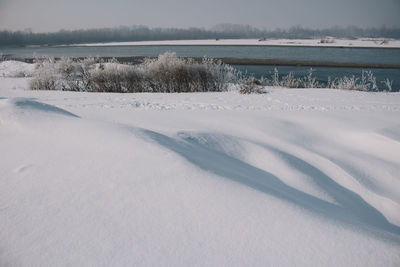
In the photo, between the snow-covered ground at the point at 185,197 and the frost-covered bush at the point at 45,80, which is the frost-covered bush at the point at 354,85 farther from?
the frost-covered bush at the point at 45,80

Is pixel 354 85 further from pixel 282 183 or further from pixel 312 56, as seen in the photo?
pixel 312 56

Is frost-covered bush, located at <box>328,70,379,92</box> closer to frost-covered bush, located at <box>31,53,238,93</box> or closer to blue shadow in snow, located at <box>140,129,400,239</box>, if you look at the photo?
frost-covered bush, located at <box>31,53,238,93</box>

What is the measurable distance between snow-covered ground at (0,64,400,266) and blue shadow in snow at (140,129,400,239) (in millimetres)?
21

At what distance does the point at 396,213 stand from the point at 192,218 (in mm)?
2419

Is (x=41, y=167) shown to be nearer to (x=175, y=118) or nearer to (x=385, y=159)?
(x=175, y=118)

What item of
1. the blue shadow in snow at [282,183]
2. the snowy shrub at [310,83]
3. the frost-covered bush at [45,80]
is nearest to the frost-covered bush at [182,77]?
the snowy shrub at [310,83]

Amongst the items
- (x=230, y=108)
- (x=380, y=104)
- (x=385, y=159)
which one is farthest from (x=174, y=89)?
(x=385, y=159)

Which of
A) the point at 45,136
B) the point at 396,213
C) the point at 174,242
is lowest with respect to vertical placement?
the point at 396,213

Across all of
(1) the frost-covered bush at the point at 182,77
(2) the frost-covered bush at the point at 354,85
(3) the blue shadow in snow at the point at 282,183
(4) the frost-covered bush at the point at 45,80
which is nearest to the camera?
(3) the blue shadow in snow at the point at 282,183

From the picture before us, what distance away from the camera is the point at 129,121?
223 inches

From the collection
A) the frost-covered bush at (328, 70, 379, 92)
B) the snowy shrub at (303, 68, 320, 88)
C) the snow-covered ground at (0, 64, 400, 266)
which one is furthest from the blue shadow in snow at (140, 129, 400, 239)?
the snowy shrub at (303, 68, 320, 88)

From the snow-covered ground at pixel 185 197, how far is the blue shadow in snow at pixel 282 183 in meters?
0.02

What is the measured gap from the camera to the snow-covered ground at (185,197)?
67.2 inches

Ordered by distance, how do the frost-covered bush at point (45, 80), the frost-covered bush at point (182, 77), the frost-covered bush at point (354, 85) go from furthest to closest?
the frost-covered bush at point (45, 80) → the frost-covered bush at point (182, 77) → the frost-covered bush at point (354, 85)
